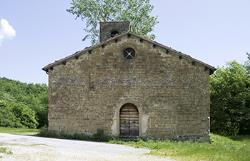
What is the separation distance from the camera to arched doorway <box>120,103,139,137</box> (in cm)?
2686

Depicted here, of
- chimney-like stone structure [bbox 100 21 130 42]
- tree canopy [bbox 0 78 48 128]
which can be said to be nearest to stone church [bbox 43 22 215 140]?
chimney-like stone structure [bbox 100 21 130 42]

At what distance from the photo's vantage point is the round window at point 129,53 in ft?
88.6

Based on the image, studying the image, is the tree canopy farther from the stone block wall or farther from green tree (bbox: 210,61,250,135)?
green tree (bbox: 210,61,250,135)

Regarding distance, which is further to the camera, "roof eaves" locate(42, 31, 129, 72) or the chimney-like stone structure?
the chimney-like stone structure

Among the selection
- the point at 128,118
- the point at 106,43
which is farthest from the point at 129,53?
the point at 128,118

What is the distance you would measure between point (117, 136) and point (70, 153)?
9.74 metres

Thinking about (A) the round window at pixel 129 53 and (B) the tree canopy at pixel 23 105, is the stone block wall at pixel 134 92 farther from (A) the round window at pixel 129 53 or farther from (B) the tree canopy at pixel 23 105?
(B) the tree canopy at pixel 23 105

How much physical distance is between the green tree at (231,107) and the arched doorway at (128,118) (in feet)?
50.0

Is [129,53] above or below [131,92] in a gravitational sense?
above

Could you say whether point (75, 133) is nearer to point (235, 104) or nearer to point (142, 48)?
point (142, 48)

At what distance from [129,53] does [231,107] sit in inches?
656

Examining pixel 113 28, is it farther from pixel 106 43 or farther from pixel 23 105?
pixel 23 105

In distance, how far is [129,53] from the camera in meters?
27.0

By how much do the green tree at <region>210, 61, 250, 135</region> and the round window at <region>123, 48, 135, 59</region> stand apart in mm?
15802
